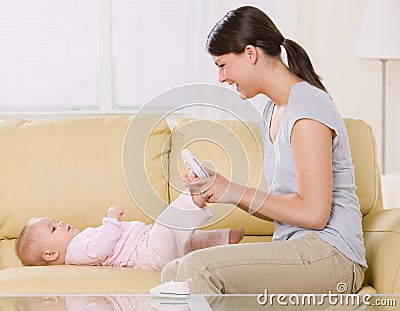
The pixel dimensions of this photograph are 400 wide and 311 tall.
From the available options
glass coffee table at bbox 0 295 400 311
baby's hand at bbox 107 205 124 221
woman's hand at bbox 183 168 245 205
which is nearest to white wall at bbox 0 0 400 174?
baby's hand at bbox 107 205 124 221

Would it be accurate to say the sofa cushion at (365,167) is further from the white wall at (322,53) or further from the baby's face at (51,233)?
the white wall at (322,53)

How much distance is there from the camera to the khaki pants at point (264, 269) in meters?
1.71

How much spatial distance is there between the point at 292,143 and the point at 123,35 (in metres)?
1.94

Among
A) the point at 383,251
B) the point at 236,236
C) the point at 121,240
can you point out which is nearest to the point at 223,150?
the point at 236,236

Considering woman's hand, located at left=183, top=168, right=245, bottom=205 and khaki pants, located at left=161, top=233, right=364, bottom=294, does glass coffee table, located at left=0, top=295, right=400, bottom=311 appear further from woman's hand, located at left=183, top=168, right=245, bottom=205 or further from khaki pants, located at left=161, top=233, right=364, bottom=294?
woman's hand, located at left=183, top=168, right=245, bottom=205

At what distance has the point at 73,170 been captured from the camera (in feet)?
7.95

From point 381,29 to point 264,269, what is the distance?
76.8 inches

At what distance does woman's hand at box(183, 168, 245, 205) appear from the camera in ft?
5.96

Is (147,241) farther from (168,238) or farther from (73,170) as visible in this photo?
(73,170)

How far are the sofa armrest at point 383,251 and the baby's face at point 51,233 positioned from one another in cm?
86

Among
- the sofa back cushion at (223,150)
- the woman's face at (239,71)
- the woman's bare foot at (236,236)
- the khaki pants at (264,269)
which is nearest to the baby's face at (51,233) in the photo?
the sofa back cushion at (223,150)

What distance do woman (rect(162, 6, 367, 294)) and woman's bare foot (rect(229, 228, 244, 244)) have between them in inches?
12.5

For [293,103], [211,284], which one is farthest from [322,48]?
[211,284]

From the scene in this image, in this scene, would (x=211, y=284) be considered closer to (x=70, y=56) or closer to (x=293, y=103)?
(x=293, y=103)
